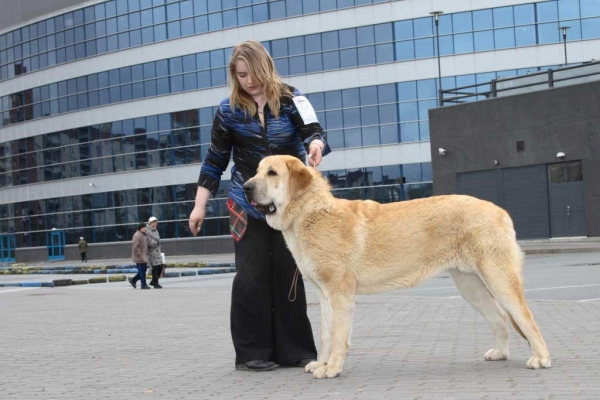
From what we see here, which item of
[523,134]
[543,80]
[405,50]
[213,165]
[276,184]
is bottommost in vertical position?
[276,184]

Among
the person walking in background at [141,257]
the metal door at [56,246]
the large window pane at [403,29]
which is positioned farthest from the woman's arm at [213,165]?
the metal door at [56,246]

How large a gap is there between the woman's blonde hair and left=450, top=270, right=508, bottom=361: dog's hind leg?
81.4 inches

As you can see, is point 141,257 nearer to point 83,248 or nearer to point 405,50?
point 405,50

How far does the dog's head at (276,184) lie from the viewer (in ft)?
21.2

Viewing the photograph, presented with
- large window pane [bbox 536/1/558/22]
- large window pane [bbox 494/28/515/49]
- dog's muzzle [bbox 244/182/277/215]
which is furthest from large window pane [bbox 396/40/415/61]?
dog's muzzle [bbox 244/182/277/215]

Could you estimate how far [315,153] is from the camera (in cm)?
708

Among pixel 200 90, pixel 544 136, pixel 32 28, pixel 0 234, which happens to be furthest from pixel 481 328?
pixel 0 234

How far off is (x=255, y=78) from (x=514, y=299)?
272 cm

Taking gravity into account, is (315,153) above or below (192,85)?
below

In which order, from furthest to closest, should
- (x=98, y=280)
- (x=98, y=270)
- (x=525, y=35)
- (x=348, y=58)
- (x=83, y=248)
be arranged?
(x=83, y=248), (x=348, y=58), (x=525, y=35), (x=98, y=270), (x=98, y=280)

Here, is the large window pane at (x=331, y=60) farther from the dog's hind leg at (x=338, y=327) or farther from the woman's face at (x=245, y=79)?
the dog's hind leg at (x=338, y=327)

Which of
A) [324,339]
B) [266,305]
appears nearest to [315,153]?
[266,305]

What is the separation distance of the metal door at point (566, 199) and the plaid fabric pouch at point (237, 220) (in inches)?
1202

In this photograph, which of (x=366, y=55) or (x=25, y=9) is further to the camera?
(x=25, y=9)
